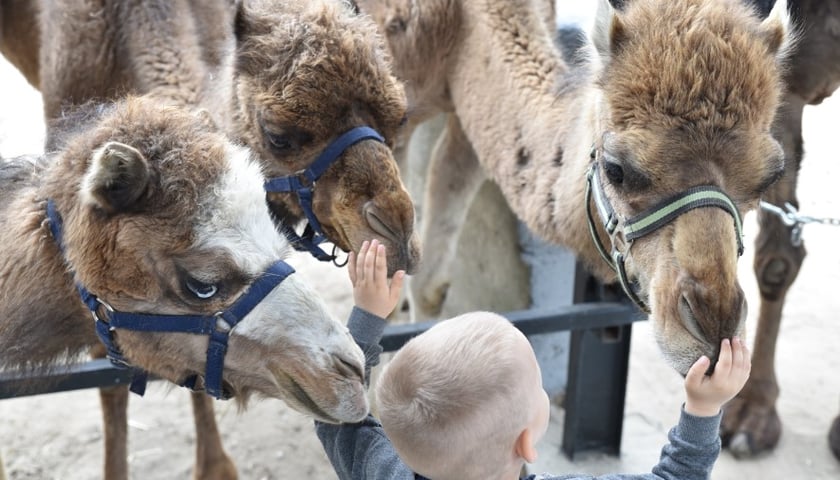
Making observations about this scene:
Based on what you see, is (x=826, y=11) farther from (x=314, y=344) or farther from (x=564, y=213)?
(x=314, y=344)

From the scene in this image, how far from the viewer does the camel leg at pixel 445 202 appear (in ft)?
16.5

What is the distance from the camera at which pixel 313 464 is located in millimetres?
4879

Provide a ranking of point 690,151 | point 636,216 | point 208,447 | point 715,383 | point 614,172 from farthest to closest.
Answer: point 208,447 → point 614,172 → point 636,216 → point 690,151 → point 715,383

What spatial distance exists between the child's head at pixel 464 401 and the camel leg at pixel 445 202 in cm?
309

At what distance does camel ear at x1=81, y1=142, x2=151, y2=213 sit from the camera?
7.16 ft

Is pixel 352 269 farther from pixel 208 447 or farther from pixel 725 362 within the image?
pixel 208 447

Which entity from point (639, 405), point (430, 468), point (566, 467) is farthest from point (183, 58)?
point (639, 405)

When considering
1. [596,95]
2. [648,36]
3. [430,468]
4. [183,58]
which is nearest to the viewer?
[430,468]

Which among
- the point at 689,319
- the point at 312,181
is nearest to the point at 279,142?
the point at 312,181

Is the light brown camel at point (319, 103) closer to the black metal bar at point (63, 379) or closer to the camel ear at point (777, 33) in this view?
the black metal bar at point (63, 379)

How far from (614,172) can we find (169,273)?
59.0 inches

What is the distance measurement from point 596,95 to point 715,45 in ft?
1.97

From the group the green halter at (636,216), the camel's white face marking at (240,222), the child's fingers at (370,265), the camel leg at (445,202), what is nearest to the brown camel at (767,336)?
the camel leg at (445,202)

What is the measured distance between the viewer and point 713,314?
254cm
